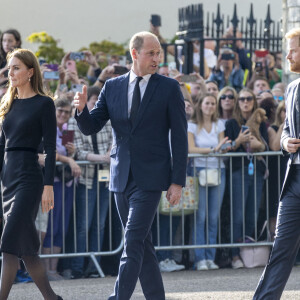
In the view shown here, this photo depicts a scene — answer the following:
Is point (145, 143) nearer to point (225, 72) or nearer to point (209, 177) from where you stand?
point (209, 177)

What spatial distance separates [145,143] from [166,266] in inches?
133

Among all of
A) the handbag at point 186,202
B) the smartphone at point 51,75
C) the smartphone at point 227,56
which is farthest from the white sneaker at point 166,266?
the smartphone at point 227,56

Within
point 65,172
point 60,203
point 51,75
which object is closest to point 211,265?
point 60,203

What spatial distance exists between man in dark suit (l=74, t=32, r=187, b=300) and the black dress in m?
0.38

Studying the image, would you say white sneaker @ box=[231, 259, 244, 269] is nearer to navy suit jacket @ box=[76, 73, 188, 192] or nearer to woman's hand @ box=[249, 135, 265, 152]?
woman's hand @ box=[249, 135, 265, 152]

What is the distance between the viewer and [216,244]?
363 inches

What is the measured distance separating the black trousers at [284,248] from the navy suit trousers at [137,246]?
759 mm

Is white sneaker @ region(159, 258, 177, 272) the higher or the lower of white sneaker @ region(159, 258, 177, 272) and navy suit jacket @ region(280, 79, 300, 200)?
the lower

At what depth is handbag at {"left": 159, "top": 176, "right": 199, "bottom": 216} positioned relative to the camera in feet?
30.3

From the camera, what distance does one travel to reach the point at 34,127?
20.7 ft

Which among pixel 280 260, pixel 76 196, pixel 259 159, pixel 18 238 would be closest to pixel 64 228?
pixel 76 196

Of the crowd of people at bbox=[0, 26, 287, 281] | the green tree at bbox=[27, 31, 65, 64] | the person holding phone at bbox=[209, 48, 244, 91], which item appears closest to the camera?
the crowd of people at bbox=[0, 26, 287, 281]

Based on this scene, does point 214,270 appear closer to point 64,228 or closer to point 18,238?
point 64,228

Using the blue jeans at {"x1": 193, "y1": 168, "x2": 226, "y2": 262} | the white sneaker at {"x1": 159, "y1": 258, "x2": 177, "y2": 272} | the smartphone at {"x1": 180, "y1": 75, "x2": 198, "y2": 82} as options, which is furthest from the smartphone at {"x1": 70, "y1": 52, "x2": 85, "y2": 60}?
the white sneaker at {"x1": 159, "y1": 258, "x2": 177, "y2": 272}
